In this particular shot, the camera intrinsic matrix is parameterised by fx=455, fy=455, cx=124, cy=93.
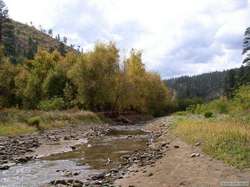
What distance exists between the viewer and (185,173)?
18.7m

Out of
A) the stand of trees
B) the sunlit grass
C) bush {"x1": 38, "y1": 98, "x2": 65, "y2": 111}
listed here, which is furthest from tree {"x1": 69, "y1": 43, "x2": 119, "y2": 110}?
the sunlit grass

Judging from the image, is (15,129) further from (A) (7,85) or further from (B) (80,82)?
(A) (7,85)

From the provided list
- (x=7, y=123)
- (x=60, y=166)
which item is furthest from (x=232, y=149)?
(x=7, y=123)

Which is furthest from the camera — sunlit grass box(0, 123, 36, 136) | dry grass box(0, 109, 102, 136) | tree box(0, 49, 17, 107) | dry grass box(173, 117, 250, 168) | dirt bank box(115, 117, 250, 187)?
tree box(0, 49, 17, 107)

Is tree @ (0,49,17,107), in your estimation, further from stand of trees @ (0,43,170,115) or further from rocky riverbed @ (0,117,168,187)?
rocky riverbed @ (0,117,168,187)

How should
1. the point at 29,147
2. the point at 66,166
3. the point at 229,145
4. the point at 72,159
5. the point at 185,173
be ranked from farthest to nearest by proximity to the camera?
the point at 29,147, the point at 72,159, the point at 66,166, the point at 229,145, the point at 185,173

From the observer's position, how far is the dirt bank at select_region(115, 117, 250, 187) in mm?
16516

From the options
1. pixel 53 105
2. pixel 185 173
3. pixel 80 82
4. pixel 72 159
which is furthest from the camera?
pixel 80 82

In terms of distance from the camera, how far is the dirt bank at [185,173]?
54.2 feet

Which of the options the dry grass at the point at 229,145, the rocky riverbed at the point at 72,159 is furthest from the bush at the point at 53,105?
the dry grass at the point at 229,145

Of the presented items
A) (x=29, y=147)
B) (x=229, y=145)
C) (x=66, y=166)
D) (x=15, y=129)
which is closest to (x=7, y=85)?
(x=15, y=129)

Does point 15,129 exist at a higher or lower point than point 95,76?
lower

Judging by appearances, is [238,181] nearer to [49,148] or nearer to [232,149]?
[232,149]

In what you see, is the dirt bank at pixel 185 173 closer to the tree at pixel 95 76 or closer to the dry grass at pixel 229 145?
the dry grass at pixel 229 145
